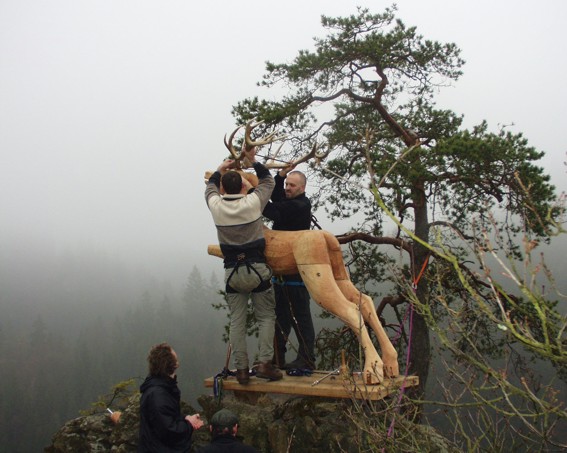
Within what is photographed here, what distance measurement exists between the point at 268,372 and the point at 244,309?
2.01 feet

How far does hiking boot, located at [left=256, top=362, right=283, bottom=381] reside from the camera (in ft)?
16.3

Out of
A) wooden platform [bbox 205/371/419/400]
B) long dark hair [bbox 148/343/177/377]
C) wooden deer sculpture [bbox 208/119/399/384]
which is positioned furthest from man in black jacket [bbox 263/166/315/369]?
long dark hair [bbox 148/343/177/377]

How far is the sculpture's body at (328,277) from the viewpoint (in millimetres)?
4871

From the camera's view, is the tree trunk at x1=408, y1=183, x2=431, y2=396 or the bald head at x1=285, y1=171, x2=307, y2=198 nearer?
the bald head at x1=285, y1=171, x2=307, y2=198

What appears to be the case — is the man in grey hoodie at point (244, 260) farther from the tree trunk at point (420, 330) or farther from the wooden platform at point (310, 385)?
the tree trunk at point (420, 330)

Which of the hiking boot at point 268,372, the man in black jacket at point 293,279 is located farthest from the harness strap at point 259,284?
the hiking boot at point 268,372

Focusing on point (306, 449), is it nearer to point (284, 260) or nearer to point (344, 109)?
point (284, 260)

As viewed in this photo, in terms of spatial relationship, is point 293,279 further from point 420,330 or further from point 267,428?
point 420,330

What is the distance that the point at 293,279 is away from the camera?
546 centimetres

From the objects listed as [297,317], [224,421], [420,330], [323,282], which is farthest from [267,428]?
[420,330]

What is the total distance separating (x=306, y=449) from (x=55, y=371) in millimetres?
33119

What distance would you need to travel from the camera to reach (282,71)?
9922 mm

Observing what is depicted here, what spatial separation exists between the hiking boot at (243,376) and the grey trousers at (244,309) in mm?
36

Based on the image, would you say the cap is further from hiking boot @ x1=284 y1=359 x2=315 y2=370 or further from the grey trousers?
hiking boot @ x1=284 y1=359 x2=315 y2=370
